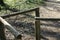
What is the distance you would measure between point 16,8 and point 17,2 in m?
0.94

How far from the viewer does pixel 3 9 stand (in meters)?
8.83

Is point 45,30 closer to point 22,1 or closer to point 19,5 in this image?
point 19,5

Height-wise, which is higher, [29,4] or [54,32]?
[29,4]

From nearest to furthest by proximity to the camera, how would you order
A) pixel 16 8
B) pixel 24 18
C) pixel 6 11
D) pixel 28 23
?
pixel 28 23, pixel 24 18, pixel 6 11, pixel 16 8

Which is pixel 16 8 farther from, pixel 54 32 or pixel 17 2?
pixel 54 32

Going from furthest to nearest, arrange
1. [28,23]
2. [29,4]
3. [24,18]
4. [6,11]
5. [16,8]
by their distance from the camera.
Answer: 1. [29,4]
2. [16,8]
3. [6,11]
4. [24,18]
5. [28,23]

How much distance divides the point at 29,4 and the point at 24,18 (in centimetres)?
240

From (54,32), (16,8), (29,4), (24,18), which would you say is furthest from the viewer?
(29,4)

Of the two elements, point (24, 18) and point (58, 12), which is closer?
point (24, 18)

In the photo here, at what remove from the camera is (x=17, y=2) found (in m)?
10.0

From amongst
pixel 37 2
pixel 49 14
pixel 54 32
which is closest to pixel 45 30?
pixel 54 32

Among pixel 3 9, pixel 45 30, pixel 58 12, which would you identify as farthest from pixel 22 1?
pixel 45 30

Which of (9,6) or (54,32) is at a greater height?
(9,6)

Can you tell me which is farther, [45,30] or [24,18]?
[24,18]
